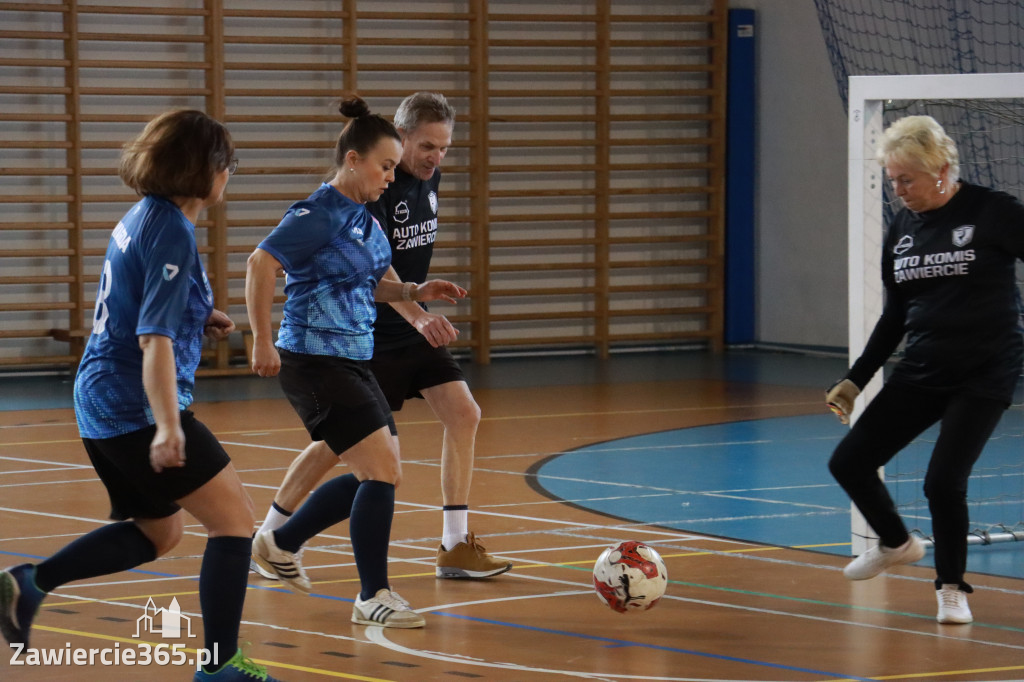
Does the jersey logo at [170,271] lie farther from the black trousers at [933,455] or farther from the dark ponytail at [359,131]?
the black trousers at [933,455]

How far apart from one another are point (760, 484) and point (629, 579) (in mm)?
2863

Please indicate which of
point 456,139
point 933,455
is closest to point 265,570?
point 933,455

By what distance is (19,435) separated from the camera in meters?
9.08

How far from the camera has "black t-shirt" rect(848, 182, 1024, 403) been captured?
15.1ft

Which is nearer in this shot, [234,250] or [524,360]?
[234,250]

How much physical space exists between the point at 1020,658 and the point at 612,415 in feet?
19.1

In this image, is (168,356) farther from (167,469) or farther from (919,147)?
(919,147)

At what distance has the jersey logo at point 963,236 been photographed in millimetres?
4609

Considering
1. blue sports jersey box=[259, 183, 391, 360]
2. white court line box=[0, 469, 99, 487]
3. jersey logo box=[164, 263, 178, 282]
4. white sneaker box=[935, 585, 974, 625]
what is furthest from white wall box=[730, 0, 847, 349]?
jersey logo box=[164, 263, 178, 282]

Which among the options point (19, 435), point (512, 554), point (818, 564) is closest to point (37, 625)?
point (512, 554)

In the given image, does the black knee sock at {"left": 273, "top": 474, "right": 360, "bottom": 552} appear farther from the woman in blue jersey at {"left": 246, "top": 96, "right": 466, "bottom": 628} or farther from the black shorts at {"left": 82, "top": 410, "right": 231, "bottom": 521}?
the black shorts at {"left": 82, "top": 410, "right": 231, "bottom": 521}

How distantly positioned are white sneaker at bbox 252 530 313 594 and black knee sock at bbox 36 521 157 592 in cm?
93

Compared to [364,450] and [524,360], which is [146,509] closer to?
[364,450]

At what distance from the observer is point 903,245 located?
15.6 feet
